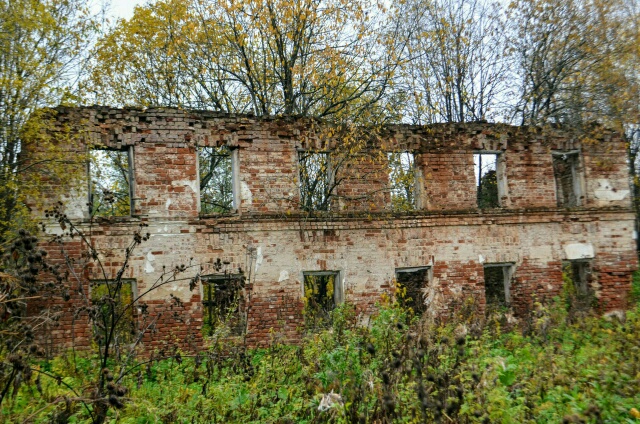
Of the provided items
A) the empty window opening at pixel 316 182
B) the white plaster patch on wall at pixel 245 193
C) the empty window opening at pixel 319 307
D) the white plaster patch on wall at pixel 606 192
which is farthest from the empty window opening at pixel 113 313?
the white plaster patch on wall at pixel 606 192

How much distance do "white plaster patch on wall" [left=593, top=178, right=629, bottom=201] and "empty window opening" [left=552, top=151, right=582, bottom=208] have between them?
0.43 m

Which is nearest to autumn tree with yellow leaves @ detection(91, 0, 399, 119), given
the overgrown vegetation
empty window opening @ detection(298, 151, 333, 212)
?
empty window opening @ detection(298, 151, 333, 212)

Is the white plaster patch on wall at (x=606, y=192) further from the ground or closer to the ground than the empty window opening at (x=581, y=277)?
further from the ground

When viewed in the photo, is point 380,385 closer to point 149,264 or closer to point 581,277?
point 149,264

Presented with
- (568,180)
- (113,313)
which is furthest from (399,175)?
(113,313)

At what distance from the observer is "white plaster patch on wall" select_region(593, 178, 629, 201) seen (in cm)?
1413

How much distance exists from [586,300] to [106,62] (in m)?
14.8

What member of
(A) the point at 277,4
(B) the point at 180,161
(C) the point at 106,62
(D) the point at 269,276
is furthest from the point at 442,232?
(C) the point at 106,62

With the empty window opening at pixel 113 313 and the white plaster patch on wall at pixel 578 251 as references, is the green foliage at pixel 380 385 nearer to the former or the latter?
the empty window opening at pixel 113 313

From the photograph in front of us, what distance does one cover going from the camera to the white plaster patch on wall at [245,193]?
37.4ft

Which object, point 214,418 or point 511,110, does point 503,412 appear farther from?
point 511,110

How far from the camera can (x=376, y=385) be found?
6223 millimetres

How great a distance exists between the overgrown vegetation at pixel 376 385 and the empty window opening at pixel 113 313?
62 centimetres

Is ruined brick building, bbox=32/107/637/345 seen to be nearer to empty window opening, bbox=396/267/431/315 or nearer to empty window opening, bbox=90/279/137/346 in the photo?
empty window opening, bbox=396/267/431/315
